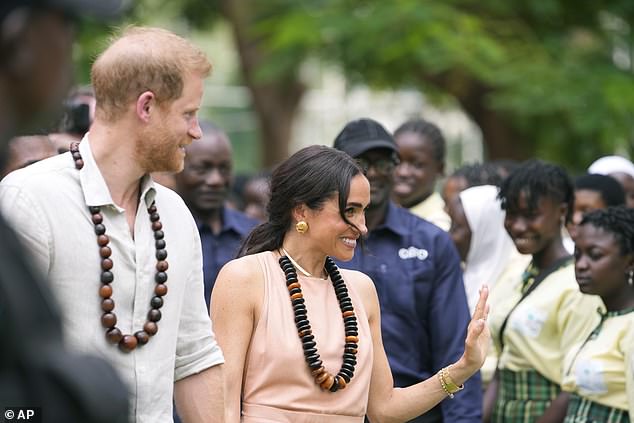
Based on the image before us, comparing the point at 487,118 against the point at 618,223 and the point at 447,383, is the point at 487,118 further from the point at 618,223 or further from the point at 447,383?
the point at 447,383

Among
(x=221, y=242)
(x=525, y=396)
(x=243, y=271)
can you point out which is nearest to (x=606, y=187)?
(x=525, y=396)

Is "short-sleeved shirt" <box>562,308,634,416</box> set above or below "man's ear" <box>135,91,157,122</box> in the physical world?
below

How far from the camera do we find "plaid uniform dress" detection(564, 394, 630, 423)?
6.21m

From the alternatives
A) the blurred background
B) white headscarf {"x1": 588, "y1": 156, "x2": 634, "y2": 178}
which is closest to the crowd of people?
white headscarf {"x1": 588, "y1": 156, "x2": 634, "y2": 178}

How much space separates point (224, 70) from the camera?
1478 inches

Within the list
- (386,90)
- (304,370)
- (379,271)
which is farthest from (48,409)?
(386,90)

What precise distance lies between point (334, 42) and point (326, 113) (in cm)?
1967

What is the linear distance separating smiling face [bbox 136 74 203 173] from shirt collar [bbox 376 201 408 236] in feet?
7.84

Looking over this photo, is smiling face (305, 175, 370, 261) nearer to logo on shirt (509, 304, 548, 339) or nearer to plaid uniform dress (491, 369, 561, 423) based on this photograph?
logo on shirt (509, 304, 548, 339)

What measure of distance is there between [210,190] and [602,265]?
2.48 m

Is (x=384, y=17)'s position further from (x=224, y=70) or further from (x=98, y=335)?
(x=224, y=70)

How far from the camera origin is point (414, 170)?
8.46m

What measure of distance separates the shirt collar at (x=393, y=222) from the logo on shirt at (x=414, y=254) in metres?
0.09

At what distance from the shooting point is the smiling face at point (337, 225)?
497 cm
